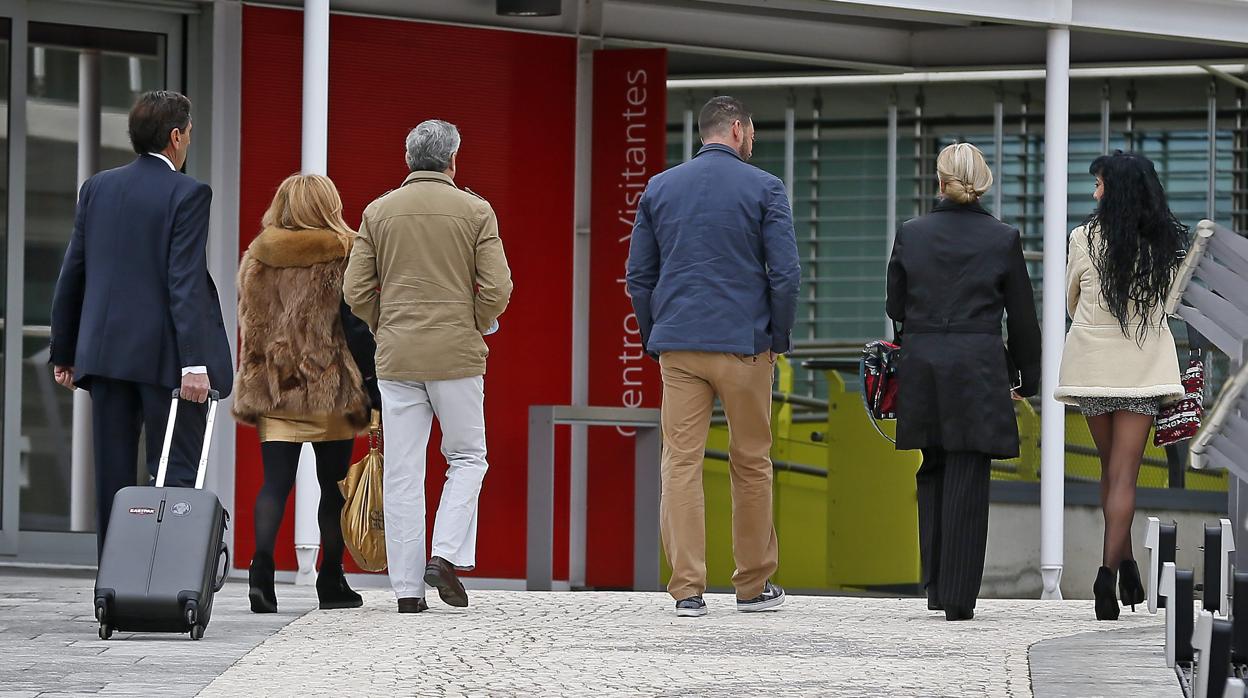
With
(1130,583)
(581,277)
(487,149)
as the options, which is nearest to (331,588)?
(1130,583)

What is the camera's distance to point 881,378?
298 inches

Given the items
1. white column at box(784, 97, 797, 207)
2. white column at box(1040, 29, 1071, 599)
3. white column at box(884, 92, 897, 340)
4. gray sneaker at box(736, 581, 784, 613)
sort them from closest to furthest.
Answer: gray sneaker at box(736, 581, 784, 613) < white column at box(1040, 29, 1071, 599) < white column at box(884, 92, 897, 340) < white column at box(784, 97, 797, 207)

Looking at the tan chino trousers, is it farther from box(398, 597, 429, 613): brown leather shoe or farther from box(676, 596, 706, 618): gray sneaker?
box(398, 597, 429, 613): brown leather shoe

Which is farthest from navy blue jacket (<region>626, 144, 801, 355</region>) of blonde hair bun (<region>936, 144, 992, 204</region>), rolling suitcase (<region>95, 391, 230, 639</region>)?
rolling suitcase (<region>95, 391, 230, 639</region>)

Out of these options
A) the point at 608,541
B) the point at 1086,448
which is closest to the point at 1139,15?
the point at 1086,448

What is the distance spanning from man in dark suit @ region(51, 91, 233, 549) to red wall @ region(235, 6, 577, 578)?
349cm

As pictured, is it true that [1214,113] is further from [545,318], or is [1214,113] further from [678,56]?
[545,318]

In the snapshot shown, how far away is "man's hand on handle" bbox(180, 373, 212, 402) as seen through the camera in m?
6.33

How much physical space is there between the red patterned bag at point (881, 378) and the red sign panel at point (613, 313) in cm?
389

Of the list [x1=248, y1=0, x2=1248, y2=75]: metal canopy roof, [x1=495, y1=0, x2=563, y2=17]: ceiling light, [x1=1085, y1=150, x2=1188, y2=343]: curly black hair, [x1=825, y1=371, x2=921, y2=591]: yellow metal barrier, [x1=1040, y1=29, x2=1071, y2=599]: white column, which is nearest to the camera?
[x1=1085, y1=150, x2=1188, y2=343]: curly black hair

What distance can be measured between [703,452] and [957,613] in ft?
3.61

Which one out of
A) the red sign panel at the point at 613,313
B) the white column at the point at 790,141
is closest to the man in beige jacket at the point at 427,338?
the red sign panel at the point at 613,313

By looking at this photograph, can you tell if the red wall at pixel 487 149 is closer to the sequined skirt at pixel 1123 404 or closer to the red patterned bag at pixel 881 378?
the red patterned bag at pixel 881 378

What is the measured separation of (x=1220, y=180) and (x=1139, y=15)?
415 centimetres
